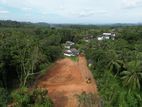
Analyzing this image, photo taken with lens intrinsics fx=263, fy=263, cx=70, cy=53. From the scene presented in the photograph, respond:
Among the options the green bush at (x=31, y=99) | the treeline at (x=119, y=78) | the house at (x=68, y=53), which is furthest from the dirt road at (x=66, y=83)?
the house at (x=68, y=53)

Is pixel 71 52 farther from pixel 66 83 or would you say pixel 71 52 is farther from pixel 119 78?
pixel 119 78

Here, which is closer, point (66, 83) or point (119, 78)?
point (119, 78)

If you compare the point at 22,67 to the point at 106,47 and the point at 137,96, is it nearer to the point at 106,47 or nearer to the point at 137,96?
the point at 137,96

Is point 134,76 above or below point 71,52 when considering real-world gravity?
above

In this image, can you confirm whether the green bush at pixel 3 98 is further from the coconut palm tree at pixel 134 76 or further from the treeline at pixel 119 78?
the coconut palm tree at pixel 134 76

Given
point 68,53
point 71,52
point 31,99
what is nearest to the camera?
point 31,99

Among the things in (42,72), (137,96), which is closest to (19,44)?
(42,72)

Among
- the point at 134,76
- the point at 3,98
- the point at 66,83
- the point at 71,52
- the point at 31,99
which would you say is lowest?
the point at 66,83

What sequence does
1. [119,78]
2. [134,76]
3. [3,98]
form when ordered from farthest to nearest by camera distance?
[119,78], [134,76], [3,98]

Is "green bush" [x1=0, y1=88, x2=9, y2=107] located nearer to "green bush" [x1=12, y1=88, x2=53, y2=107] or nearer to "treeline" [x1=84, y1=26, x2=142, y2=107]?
"green bush" [x1=12, y1=88, x2=53, y2=107]

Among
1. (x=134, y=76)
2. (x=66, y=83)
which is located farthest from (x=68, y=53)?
(x=134, y=76)
